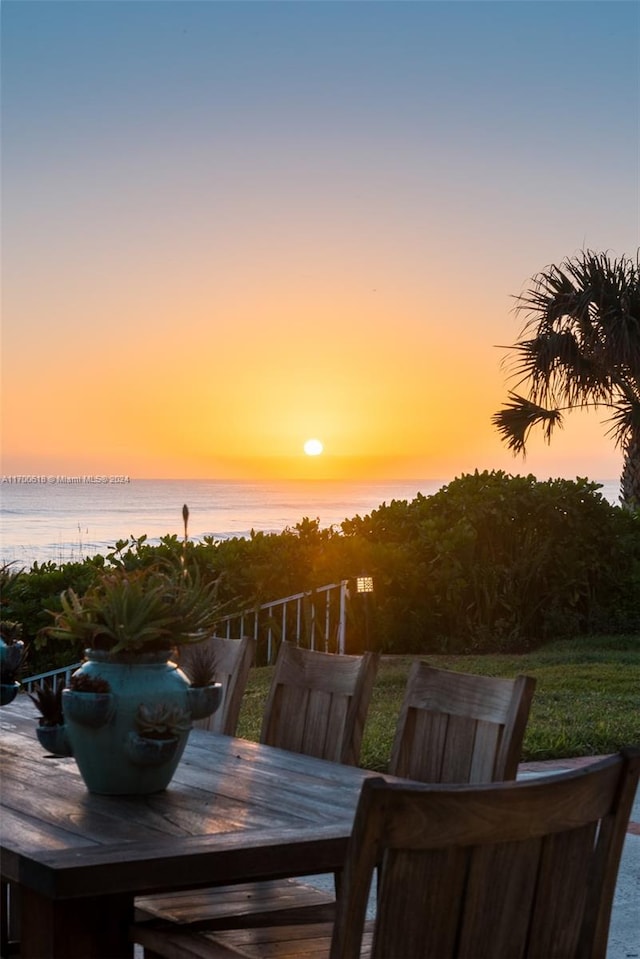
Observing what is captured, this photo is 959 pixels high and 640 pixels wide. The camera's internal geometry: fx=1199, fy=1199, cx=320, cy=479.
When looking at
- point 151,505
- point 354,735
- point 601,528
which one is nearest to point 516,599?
point 601,528

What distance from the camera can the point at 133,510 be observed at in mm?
58656

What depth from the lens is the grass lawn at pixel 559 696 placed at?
273 inches

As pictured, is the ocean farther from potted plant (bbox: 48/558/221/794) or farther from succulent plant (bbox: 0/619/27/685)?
potted plant (bbox: 48/558/221/794)

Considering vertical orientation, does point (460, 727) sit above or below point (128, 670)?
below

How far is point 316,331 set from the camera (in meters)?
18.3

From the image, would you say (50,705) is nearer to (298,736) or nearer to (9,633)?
(9,633)

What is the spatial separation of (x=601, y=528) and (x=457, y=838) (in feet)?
37.1

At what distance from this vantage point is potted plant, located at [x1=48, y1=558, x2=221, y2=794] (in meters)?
2.73

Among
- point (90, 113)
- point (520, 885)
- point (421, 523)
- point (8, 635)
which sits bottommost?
point (520, 885)

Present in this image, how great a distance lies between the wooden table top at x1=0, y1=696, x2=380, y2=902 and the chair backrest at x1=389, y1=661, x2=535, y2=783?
1.13 feet

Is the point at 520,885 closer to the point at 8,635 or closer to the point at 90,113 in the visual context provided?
the point at 8,635

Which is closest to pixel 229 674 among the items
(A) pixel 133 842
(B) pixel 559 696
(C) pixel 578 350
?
(A) pixel 133 842

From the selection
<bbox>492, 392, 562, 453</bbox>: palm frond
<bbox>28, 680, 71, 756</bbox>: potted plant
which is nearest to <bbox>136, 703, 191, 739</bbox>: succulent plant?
<bbox>28, 680, 71, 756</bbox>: potted plant

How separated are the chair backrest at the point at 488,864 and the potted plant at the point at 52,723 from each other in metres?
1.15
